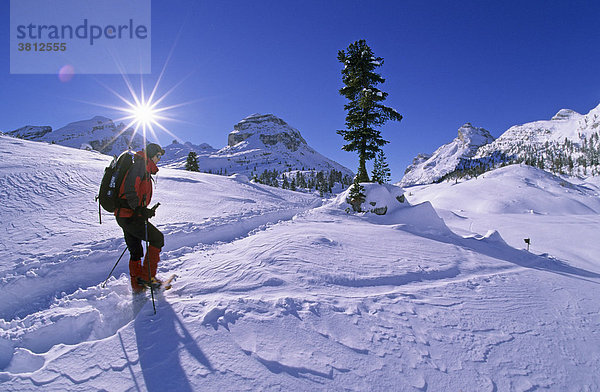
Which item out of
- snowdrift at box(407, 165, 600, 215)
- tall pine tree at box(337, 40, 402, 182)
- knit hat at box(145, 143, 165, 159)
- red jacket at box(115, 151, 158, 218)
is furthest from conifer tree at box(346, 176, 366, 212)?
snowdrift at box(407, 165, 600, 215)

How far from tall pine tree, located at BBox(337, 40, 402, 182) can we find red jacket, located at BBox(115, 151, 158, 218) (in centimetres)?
1236

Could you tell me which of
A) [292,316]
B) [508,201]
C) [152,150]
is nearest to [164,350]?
[292,316]

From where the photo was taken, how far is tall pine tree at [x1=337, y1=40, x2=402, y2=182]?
14.0 meters

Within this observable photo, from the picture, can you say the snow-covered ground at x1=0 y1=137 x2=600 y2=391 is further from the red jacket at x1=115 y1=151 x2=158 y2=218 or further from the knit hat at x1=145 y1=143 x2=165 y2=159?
the knit hat at x1=145 y1=143 x2=165 y2=159

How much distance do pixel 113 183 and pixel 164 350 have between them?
2.76 meters

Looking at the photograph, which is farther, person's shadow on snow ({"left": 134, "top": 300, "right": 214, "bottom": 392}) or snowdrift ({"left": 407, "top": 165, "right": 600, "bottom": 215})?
snowdrift ({"left": 407, "top": 165, "right": 600, "bottom": 215})

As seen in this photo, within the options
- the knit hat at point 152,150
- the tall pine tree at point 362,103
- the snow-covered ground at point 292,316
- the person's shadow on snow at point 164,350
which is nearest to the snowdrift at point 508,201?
the tall pine tree at point 362,103

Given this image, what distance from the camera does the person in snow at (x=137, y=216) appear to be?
3.73m

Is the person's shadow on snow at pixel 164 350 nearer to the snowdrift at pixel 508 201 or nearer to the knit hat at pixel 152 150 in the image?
the knit hat at pixel 152 150

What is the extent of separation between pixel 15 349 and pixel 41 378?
0.78m

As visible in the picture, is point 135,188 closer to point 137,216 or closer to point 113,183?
point 113,183

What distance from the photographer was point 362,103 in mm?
13906

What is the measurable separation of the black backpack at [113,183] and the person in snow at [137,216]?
71 millimetres

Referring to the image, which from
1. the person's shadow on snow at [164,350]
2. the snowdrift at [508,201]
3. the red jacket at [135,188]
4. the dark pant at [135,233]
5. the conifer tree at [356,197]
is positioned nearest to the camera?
the person's shadow on snow at [164,350]
